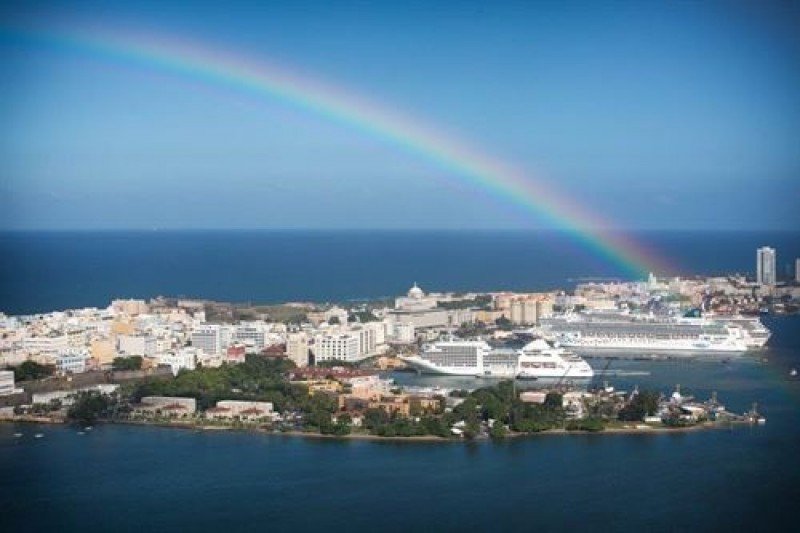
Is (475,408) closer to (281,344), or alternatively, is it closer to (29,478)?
(29,478)

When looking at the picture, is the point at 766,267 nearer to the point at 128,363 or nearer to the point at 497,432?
the point at 128,363

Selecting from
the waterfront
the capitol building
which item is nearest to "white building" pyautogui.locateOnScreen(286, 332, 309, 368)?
the capitol building

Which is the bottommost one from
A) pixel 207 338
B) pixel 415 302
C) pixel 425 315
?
pixel 207 338

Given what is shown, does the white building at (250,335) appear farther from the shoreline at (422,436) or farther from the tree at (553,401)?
the tree at (553,401)

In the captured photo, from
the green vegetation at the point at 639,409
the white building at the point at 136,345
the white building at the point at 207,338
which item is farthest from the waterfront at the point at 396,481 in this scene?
the white building at the point at 207,338

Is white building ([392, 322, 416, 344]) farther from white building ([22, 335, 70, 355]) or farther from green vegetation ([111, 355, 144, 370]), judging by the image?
white building ([22, 335, 70, 355])

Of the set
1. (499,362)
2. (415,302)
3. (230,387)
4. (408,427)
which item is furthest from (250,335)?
(408,427)
